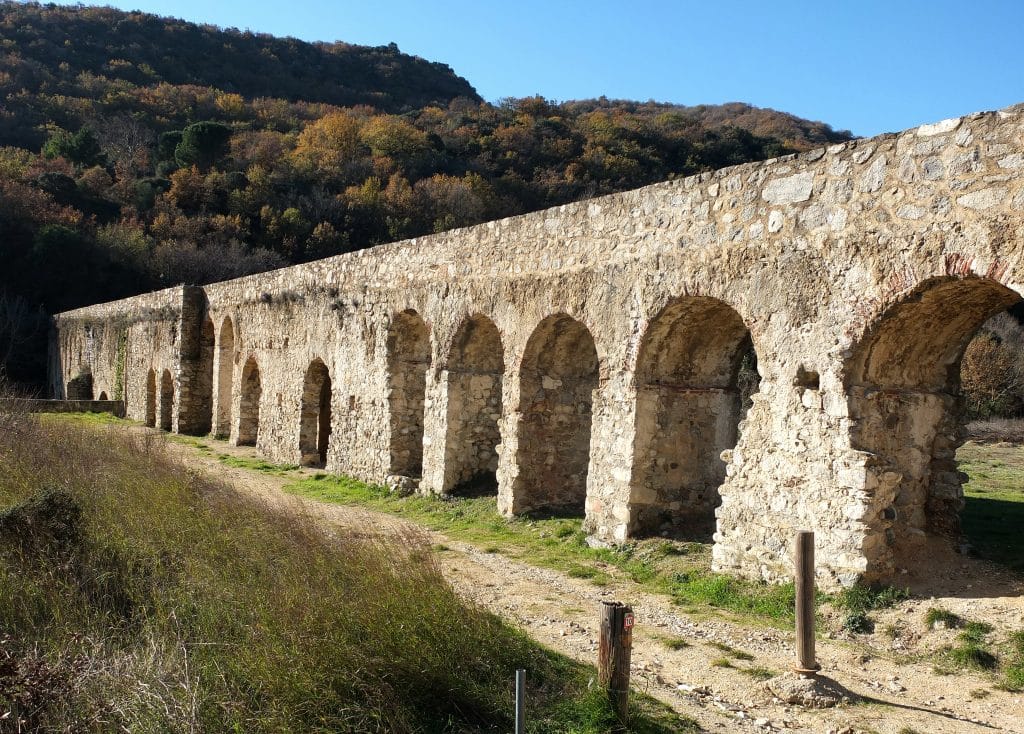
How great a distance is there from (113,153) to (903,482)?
174ft

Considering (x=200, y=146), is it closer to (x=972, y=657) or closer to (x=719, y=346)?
(x=719, y=346)

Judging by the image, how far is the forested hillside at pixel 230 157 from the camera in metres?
39.3

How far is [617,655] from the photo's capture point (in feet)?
14.4

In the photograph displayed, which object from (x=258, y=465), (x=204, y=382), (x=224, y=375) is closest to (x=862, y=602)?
(x=258, y=465)

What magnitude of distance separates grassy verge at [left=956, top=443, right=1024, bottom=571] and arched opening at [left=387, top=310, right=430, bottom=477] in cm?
807

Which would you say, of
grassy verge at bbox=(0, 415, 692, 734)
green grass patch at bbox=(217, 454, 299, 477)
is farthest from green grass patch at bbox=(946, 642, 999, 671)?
green grass patch at bbox=(217, 454, 299, 477)

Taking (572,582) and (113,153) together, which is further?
(113,153)

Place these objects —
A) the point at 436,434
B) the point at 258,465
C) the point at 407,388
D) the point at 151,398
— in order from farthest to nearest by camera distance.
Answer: the point at 151,398, the point at 258,465, the point at 407,388, the point at 436,434

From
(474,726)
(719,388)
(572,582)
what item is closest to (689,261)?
(719,388)

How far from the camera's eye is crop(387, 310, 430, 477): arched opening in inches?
535

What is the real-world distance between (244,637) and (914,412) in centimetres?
575

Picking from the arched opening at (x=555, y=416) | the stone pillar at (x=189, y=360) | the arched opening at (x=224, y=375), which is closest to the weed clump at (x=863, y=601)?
the arched opening at (x=555, y=416)

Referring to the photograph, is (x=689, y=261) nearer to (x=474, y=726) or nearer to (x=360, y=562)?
(x=360, y=562)

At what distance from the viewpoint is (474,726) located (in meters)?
4.44
